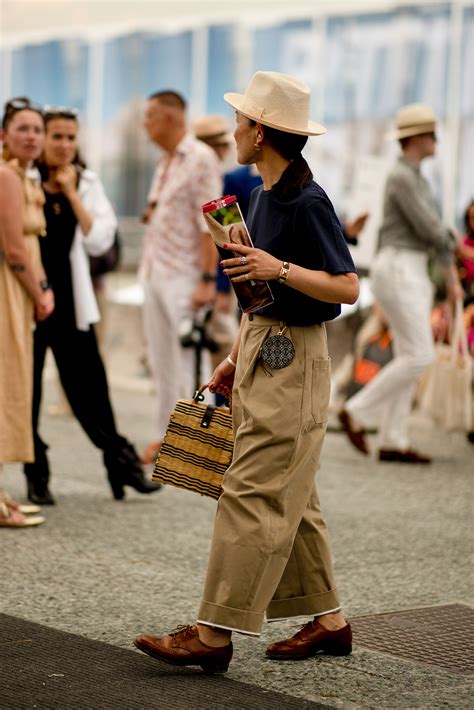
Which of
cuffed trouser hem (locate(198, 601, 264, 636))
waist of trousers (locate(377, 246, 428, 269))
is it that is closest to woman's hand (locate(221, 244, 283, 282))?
cuffed trouser hem (locate(198, 601, 264, 636))

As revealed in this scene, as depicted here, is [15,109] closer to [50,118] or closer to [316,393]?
[50,118]

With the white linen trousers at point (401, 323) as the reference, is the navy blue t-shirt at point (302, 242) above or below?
above

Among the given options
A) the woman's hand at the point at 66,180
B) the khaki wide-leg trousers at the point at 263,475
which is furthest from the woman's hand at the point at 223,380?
the woman's hand at the point at 66,180

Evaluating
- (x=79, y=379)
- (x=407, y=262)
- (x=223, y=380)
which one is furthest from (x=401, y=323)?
(x=223, y=380)

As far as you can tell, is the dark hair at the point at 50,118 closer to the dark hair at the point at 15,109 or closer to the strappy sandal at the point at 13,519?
the dark hair at the point at 15,109

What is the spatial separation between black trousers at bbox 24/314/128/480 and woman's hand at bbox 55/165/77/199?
0.68 metres

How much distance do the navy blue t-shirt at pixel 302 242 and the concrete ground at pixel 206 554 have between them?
3.92 ft

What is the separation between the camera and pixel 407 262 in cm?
978

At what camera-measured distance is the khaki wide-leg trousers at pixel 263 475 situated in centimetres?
470

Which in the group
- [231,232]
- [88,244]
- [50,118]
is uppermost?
[50,118]

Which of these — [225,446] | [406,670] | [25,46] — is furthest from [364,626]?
[25,46]

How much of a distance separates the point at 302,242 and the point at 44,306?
A: 2.82 meters

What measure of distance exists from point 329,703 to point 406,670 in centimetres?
51

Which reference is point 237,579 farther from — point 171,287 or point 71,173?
point 171,287
